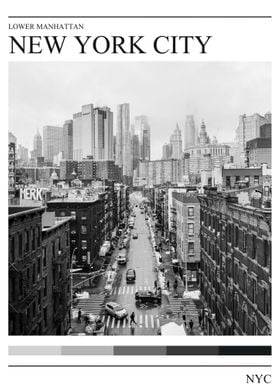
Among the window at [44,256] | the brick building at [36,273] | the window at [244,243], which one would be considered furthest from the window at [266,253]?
the window at [44,256]

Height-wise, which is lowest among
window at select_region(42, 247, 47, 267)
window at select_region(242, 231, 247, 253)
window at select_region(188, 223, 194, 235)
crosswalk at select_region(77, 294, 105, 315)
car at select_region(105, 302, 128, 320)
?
crosswalk at select_region(77, 294, 105, 315)

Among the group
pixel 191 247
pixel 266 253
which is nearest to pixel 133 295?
pixel 191 247

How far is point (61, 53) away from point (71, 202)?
4402cm

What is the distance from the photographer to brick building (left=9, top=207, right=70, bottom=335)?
19.2m

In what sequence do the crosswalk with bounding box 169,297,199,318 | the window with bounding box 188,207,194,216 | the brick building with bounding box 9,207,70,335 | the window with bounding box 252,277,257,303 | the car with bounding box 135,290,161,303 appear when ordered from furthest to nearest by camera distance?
1. the window with bounding box 188,207,194,216
2. the car with bounding box 135,290,161,303
3. the crosswalk with bounding box 169,297,199,318
4. the window with bounding box 252,277,257,303
5. the brick building with bounding box 9,207,70,335

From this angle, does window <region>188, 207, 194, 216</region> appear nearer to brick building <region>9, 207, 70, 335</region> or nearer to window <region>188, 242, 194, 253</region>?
window <region>188, 242, 194, 253</region>

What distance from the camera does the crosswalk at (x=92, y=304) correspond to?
39.6 metres

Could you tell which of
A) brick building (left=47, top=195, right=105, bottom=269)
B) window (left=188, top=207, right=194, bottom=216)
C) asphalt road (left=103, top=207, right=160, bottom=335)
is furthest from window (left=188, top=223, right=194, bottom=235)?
brick building (left=47, top=195, right=105, bottom=269)

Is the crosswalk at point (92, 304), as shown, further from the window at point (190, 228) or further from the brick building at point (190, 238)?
the window at point (190, 228)

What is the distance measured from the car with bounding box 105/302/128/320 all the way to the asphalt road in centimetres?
42

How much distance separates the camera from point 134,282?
1991 inches
